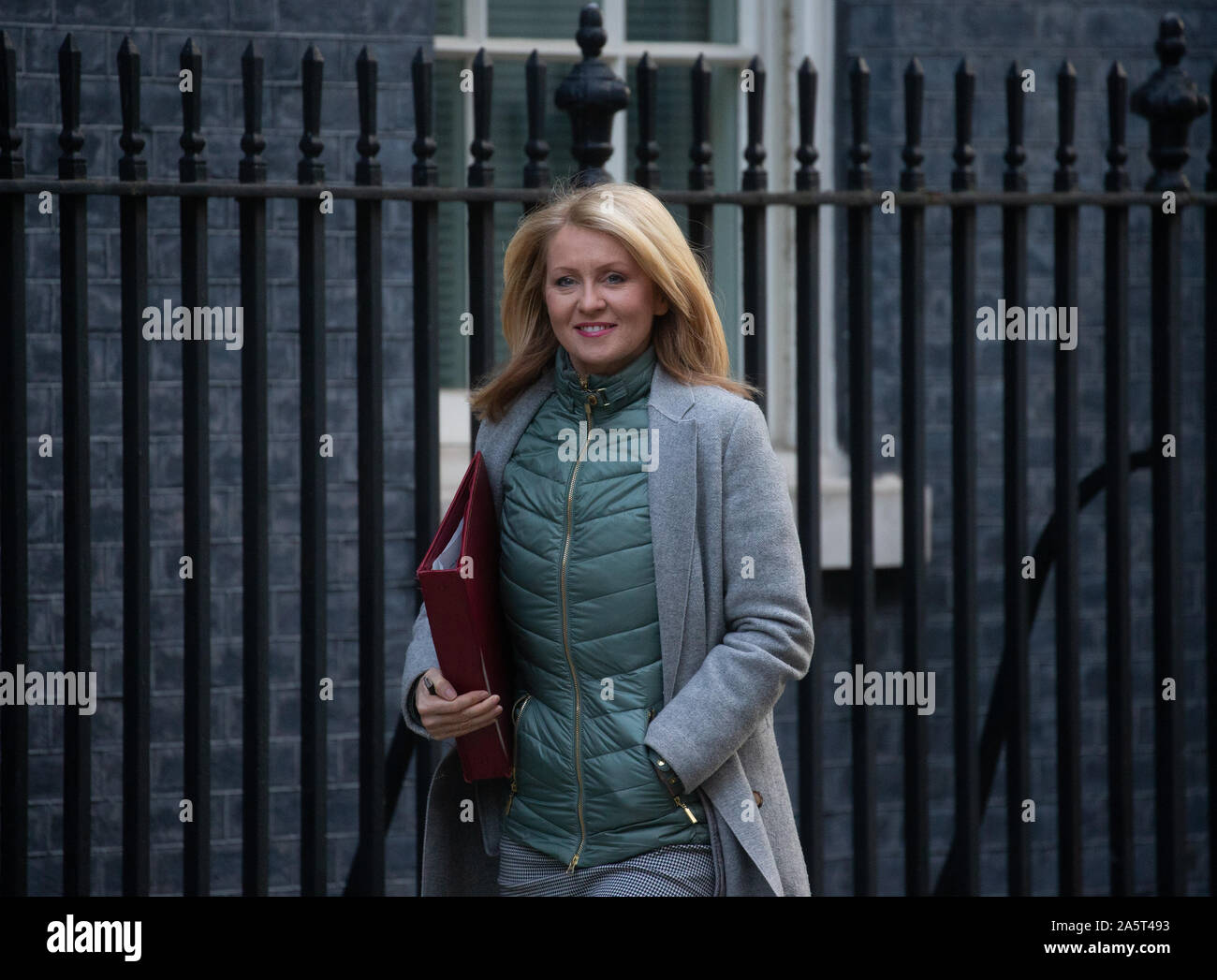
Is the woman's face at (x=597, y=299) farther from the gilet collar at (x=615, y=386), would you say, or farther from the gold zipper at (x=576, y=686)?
the gold zipper at (x=576, y=686)

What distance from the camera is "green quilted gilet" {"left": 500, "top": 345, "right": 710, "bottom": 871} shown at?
261cm

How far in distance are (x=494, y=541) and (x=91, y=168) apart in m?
2.96

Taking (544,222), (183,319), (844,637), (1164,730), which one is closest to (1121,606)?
(1164,730)

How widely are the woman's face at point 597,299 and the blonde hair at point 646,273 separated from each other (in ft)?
0.08

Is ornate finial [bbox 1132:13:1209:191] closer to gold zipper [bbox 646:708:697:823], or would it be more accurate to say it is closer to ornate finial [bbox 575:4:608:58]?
ornate finial [bbox 575:4:608:58]

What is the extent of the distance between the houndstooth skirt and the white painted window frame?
9.21ft

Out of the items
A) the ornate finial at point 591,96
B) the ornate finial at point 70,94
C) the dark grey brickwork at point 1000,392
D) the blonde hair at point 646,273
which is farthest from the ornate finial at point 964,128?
the ornate finial at point 70,94

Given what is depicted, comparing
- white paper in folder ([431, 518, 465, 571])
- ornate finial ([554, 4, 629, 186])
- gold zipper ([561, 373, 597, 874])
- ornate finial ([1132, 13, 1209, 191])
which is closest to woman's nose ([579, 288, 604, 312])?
gold zipper ([561, 373, 597, 874])

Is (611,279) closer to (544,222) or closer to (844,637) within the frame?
(544,222)

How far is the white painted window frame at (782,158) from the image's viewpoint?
5.52m

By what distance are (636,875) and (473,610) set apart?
1.78 feet

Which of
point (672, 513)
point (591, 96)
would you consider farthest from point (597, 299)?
point (591, 96)

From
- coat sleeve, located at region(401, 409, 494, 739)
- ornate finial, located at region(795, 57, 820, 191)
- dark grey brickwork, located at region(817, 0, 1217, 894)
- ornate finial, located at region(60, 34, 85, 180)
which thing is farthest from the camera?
dark grey brickwork, located at region(817, 0, 1217, 894)
